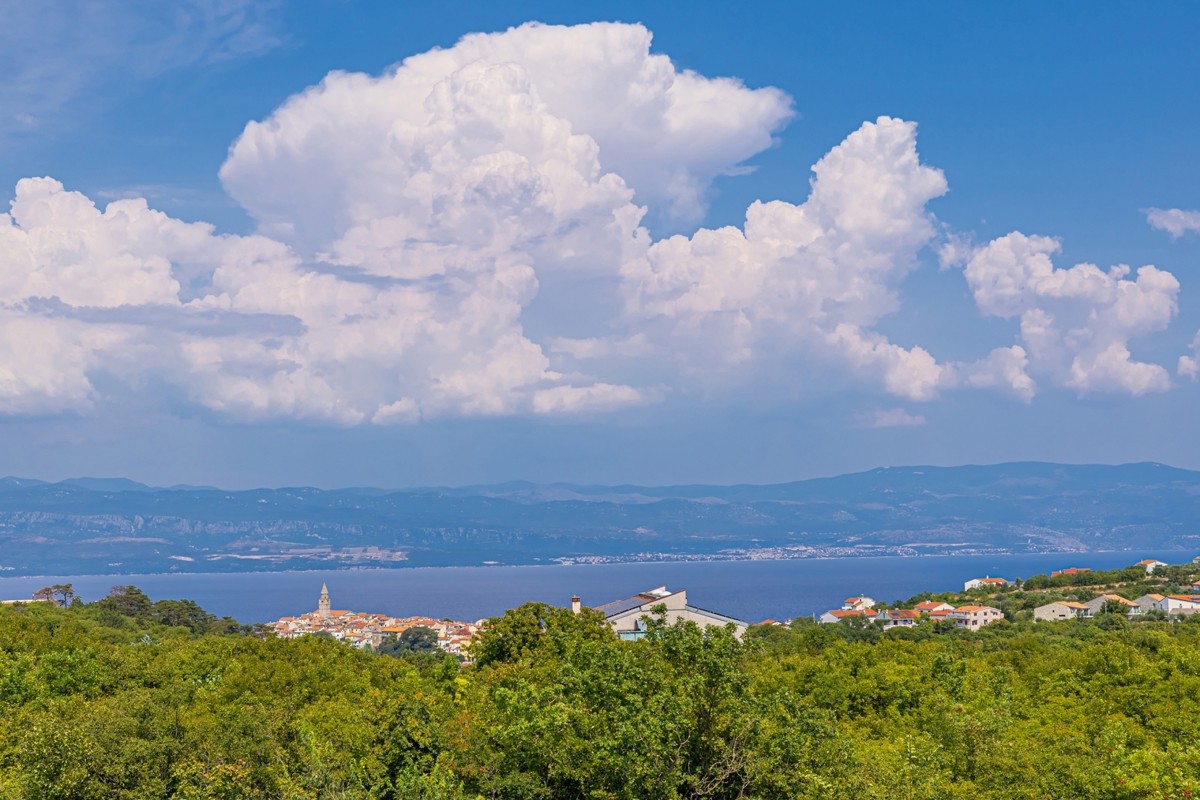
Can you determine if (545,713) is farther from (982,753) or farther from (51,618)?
(51,618)

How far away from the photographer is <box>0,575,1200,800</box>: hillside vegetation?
19.5 metres

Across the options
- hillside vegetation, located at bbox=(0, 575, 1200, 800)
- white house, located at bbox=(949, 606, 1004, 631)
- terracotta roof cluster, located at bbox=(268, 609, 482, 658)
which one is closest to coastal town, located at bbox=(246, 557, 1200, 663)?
white house, located at bbox=(949, 606, 1004, 631)

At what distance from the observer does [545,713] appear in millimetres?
21359

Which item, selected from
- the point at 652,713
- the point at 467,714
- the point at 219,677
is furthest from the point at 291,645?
the point at 652,713

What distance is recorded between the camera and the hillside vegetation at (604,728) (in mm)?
19453

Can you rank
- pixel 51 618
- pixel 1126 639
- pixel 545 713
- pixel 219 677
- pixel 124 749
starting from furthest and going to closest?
pixel 51 618 → pixel 1126 639 → pixel 219 677 → pixel 124 749 → pixel 545 713

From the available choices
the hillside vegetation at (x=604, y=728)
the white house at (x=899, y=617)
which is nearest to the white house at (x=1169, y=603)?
the white house at (x=899, y=617)

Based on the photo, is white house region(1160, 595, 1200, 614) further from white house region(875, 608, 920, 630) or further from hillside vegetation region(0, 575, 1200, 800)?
hillside vegetation region(0, 575, 1200, 800)

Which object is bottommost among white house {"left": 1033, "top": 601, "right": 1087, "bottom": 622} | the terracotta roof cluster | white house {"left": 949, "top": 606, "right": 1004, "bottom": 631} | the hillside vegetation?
the terracotta roof cluster

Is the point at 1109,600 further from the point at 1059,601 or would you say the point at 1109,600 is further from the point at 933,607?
the point at 933,607

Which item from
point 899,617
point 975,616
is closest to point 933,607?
point 899,617

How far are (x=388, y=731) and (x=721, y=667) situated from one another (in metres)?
9.12

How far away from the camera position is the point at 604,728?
A: 20375 mm

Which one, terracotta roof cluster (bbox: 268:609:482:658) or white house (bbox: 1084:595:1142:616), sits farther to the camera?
terracotta roof cluster (bbox: 268:609:482:658)
